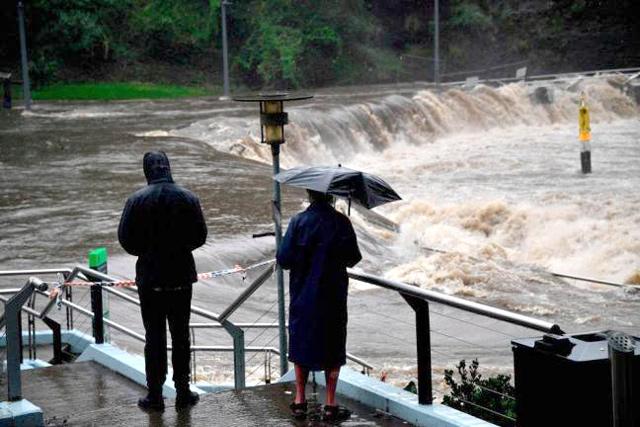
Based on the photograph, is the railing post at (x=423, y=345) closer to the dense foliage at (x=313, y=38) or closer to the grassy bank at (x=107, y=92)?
the grassy bank at (x=107, y=92)

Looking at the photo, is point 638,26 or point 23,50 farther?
point 638,26

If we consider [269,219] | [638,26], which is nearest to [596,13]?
[638,26]

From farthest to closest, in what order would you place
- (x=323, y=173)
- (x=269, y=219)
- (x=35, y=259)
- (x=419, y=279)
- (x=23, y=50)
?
(x=23, y=50) < (x=269, y=219) < (x=419, y=279) < (x=35, y=259) < (x=323, y=173)

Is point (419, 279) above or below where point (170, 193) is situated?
below

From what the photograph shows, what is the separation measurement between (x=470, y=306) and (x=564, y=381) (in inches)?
33.1

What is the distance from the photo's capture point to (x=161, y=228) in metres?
6.63

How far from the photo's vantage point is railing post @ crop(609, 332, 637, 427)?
14.3 ft

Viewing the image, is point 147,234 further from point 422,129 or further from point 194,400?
point 422,129

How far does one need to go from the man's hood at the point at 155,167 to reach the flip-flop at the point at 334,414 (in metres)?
1.66

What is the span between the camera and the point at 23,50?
41.5 m

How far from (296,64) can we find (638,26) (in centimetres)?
1931

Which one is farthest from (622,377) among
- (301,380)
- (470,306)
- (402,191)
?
(402,191)

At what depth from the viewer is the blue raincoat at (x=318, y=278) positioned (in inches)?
247

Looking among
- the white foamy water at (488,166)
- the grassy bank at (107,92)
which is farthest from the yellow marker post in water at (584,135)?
the grassy bank at (107,92)
